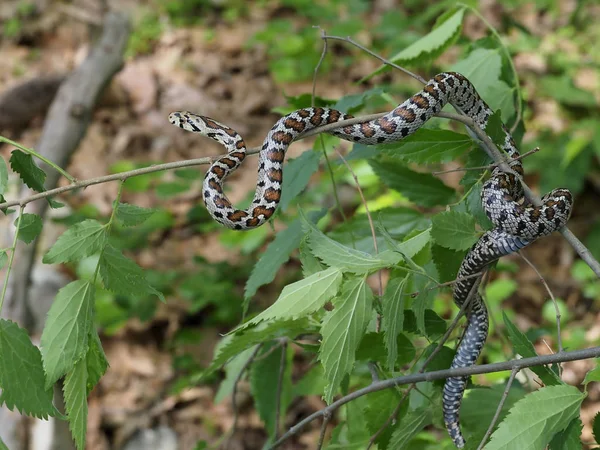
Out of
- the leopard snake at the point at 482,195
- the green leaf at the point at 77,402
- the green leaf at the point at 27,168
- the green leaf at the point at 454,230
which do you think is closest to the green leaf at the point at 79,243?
the green leaf at the point at 27,168

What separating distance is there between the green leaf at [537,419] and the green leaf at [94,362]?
162 cm

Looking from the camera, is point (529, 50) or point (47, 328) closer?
point (47, 328)

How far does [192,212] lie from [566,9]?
28.2ft

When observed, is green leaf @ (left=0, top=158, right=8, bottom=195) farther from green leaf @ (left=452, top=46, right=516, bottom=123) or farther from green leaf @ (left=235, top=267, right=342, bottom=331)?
green leaf @ (left=452, top=46, right=516, bottom=123)

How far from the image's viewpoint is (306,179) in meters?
3.92

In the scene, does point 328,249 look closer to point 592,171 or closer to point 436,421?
point 436,421

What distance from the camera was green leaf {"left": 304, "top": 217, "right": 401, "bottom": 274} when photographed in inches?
101

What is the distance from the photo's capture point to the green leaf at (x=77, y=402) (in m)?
2.73

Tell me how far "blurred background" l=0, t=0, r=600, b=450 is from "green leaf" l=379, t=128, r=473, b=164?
166cm

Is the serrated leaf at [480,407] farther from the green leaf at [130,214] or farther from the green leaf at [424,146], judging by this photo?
the green leaf at [130,214]

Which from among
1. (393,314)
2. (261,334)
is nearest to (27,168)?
(261,334)

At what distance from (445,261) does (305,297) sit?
1.11 meters

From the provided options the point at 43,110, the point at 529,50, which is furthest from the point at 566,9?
the point at 43,110

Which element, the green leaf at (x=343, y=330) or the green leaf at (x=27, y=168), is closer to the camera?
the green leaf at (x=343, y=330)
